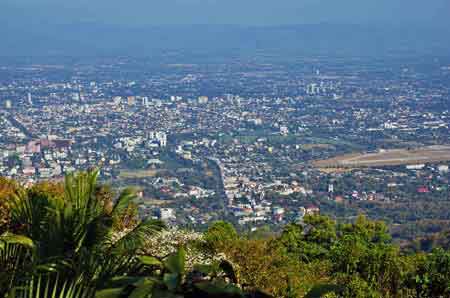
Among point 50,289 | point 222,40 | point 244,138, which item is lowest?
point 222,40

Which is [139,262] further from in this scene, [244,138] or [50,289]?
[244,138]

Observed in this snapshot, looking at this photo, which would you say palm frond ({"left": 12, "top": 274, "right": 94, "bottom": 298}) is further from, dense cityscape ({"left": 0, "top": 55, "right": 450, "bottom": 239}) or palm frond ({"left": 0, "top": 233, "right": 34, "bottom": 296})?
dense cityscape ({"left": 0, "top": 55, "right": 450, "bottom": 239})

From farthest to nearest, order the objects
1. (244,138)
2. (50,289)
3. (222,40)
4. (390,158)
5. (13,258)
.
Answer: (222,40)
(244,138)
(390,158)
(13,258)
(50,289)

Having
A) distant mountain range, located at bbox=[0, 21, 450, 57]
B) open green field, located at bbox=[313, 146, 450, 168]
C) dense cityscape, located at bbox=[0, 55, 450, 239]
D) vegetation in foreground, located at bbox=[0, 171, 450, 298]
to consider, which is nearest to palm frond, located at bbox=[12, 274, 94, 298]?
vegetation in foreground, located at bbox=[0, 171, 450, 298]

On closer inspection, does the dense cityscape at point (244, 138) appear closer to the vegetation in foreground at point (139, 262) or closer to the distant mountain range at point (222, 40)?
the vegetation in foreground at point (139, 262)

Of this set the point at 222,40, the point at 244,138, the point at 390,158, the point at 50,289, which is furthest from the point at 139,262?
the point at 222,40

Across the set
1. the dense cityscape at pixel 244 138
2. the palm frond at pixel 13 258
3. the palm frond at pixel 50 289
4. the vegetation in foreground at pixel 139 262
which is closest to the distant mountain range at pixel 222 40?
the dense cityscape at pixel 244 138

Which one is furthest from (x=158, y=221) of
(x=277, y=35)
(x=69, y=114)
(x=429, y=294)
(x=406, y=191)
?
(x=277, y=35)

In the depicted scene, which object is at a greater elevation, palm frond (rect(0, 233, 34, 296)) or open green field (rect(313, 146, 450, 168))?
palm frond (rect(0, 233, 34, 296))
